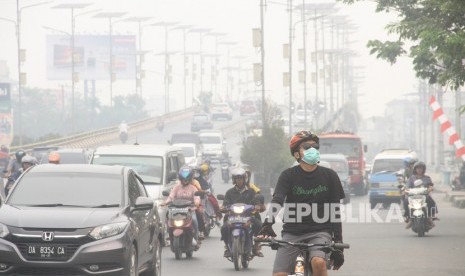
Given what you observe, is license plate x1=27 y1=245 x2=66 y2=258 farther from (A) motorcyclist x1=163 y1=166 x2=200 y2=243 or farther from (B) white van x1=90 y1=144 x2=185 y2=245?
(B) white van x1=90 y1=144 x2=185 y2=245

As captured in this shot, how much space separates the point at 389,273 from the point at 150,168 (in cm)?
713

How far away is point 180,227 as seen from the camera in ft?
71.7

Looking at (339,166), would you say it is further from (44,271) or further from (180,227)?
(44,271)

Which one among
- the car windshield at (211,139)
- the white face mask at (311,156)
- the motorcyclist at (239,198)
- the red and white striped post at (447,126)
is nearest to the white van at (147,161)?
the motorcyclist at (239,198)

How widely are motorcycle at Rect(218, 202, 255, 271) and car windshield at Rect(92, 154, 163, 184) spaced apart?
17.1ft

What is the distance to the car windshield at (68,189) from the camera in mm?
15727

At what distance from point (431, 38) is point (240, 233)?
7845mm

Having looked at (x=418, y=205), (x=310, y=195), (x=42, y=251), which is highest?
(x=310, y=195)

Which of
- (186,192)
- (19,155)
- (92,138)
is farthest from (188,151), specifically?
(186,192)

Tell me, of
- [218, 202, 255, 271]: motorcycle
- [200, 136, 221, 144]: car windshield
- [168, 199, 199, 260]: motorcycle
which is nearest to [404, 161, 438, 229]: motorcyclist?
[168, 199, 199, 260]: motorcycle

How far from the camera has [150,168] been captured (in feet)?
84.0

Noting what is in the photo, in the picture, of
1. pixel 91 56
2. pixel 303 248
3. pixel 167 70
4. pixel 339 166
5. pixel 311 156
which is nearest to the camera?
pixel 303 248

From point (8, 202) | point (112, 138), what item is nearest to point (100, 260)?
point (8, 202)

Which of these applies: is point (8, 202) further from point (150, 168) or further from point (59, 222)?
point (150, 168)
